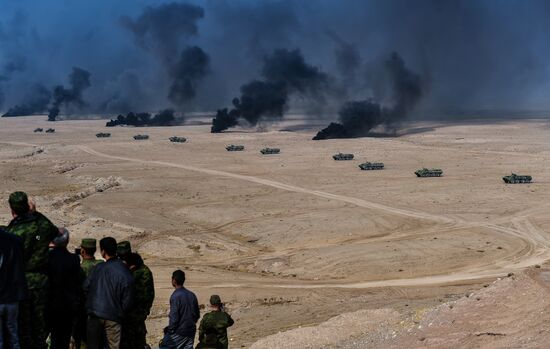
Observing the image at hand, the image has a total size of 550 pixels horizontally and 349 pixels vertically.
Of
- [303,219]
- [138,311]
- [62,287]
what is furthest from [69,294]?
[303,219]

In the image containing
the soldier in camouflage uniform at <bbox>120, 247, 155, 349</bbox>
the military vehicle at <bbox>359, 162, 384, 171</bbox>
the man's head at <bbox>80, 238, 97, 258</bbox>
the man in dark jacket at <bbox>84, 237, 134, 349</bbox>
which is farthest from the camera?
the military vehicle at <bbox>359, 162, 384, 171</bbox>

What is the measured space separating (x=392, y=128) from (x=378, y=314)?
278 ft

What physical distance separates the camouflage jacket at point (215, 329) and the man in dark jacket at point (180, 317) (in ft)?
0.61

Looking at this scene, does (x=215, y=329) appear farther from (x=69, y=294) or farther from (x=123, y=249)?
(x=69, y=294)

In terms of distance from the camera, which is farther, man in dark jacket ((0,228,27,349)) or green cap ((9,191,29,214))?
green cap ((9,191,29,214))

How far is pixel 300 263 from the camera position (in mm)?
26172

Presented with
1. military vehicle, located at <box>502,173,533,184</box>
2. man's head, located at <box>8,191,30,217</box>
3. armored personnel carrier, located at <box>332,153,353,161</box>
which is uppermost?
man's head, located at <box>8,191,30,217</box>

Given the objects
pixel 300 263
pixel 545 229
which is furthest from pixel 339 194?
pixel 300 263

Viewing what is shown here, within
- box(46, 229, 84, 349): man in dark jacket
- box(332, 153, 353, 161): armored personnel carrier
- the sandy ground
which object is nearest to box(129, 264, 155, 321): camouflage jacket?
box(46, 229, 84, 349): man in dark jacket

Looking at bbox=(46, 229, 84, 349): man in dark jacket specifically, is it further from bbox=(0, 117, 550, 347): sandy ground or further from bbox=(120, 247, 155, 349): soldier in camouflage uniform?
bbox=(0, 117, 550, 347): sandy ground

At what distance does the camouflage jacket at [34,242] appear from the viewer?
820cm

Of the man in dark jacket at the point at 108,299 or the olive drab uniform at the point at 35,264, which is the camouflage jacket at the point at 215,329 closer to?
the man in dark jacket at the point at 108,299

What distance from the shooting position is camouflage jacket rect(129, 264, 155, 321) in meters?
9.27

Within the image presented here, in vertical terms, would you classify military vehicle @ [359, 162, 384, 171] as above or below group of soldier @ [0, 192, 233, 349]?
below
